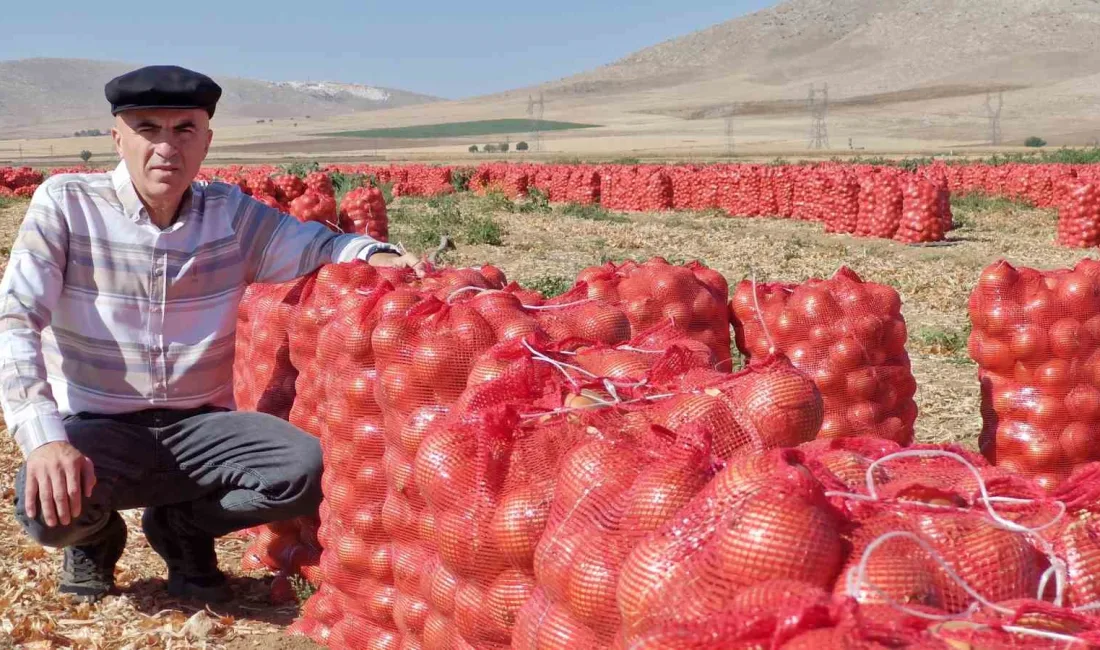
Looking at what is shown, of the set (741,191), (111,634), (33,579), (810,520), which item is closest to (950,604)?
(810,520)

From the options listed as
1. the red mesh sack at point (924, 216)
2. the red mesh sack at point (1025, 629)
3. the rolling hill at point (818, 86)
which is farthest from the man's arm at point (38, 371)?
the rolling hill at point (818, 86)

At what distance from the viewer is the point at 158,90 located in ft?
11.1

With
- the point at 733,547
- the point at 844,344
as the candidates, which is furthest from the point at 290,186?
the point at 733,547

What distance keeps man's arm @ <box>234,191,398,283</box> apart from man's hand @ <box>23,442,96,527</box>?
3.61 feet

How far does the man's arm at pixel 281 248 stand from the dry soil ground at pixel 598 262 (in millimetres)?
1142

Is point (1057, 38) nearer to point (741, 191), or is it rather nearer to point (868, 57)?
point (868, 57)

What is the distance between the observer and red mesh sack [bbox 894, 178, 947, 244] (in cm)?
1560

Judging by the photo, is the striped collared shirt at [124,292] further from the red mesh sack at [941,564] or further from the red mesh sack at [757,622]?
the red mesh sack at [941,564]

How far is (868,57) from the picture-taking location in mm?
139375

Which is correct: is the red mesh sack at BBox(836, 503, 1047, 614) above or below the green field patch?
below

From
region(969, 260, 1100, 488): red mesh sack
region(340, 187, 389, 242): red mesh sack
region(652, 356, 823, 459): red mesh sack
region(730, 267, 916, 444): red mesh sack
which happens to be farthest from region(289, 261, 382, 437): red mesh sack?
region(340, 187, 389, 242): red mesh sack

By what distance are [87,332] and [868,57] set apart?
146 metres

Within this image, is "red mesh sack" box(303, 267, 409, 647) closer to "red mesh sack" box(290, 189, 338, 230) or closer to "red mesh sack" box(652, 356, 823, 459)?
"red mesh sack" box(652, 356, 823, 459)

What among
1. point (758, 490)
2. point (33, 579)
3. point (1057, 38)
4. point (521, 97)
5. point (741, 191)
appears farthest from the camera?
point (521, 97)
